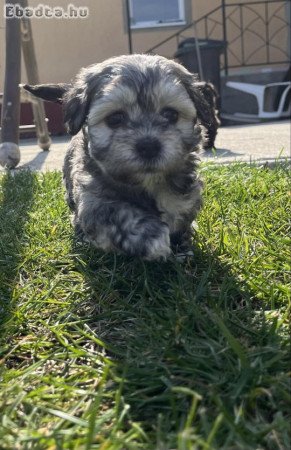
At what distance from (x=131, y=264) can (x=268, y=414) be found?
1085mm

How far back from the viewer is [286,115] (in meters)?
9.77

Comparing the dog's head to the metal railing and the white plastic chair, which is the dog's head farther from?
the metal railing

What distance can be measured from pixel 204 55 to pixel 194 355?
889cm

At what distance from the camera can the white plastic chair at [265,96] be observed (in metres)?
9.70

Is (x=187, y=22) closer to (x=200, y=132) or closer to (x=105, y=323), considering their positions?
(x=200, y=132)

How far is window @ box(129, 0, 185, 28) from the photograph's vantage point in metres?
11.3

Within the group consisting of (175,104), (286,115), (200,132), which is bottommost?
(286,115)

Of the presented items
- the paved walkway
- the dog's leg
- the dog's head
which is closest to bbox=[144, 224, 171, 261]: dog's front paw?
the dog's leg

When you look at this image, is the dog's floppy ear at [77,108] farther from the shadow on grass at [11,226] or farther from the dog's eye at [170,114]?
the shadow on grass at [11,226]

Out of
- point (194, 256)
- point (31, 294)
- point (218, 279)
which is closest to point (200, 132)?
point (194, 256)

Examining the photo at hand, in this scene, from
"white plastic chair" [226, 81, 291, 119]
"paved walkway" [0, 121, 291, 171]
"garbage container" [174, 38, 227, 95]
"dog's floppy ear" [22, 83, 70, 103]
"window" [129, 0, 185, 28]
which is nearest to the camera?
"dog's floppy ear" [22, 83, 70, 103]

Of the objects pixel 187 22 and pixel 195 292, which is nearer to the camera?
pixel 195 292

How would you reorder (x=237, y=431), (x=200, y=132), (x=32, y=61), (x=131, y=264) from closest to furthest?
(x=237, y=431) → (x=131, y=264) → (x=200, y=132) → (x=32, y=61)

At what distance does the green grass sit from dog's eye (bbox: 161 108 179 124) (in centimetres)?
54
